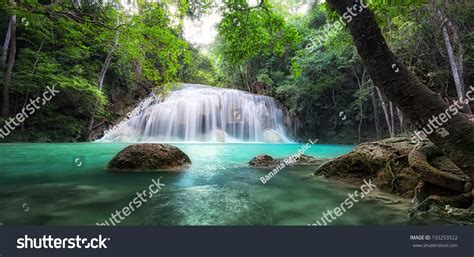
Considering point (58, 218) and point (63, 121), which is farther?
point (63, 121)

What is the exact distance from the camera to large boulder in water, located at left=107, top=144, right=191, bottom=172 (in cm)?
594

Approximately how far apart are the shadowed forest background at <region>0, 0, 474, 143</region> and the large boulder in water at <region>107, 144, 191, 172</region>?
1.73 metres

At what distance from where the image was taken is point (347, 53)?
1862 cm

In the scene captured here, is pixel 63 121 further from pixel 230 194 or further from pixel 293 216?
pixel 293 216

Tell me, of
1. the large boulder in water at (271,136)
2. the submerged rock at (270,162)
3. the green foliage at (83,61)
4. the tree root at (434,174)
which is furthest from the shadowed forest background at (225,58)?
the large boulder in water at (271,136)

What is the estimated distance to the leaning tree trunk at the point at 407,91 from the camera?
2146 millimetres

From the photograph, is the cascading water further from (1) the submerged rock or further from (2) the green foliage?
(1) the submerged rock

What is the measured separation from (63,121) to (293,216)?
20.2m

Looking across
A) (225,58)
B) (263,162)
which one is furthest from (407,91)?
(225,58)

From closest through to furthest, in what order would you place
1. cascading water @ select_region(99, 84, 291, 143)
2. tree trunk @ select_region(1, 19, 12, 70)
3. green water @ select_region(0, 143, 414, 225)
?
green water @ select_region(0, 143, 414, 225) < tree trunk @ select_region(1, 19, 12, 70) < cascading water @ select_region(99, 84, 291, 143)

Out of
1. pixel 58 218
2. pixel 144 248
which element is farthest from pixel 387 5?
pixel 58 218

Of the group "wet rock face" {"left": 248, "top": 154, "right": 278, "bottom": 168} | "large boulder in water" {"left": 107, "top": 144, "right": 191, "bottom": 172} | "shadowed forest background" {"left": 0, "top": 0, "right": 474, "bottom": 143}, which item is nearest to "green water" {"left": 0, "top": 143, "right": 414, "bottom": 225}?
"large boulder in water" {"left": 107, "top": 144, "right": 191, "bottom": 172}

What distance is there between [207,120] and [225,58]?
15.7m

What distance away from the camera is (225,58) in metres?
6.92
